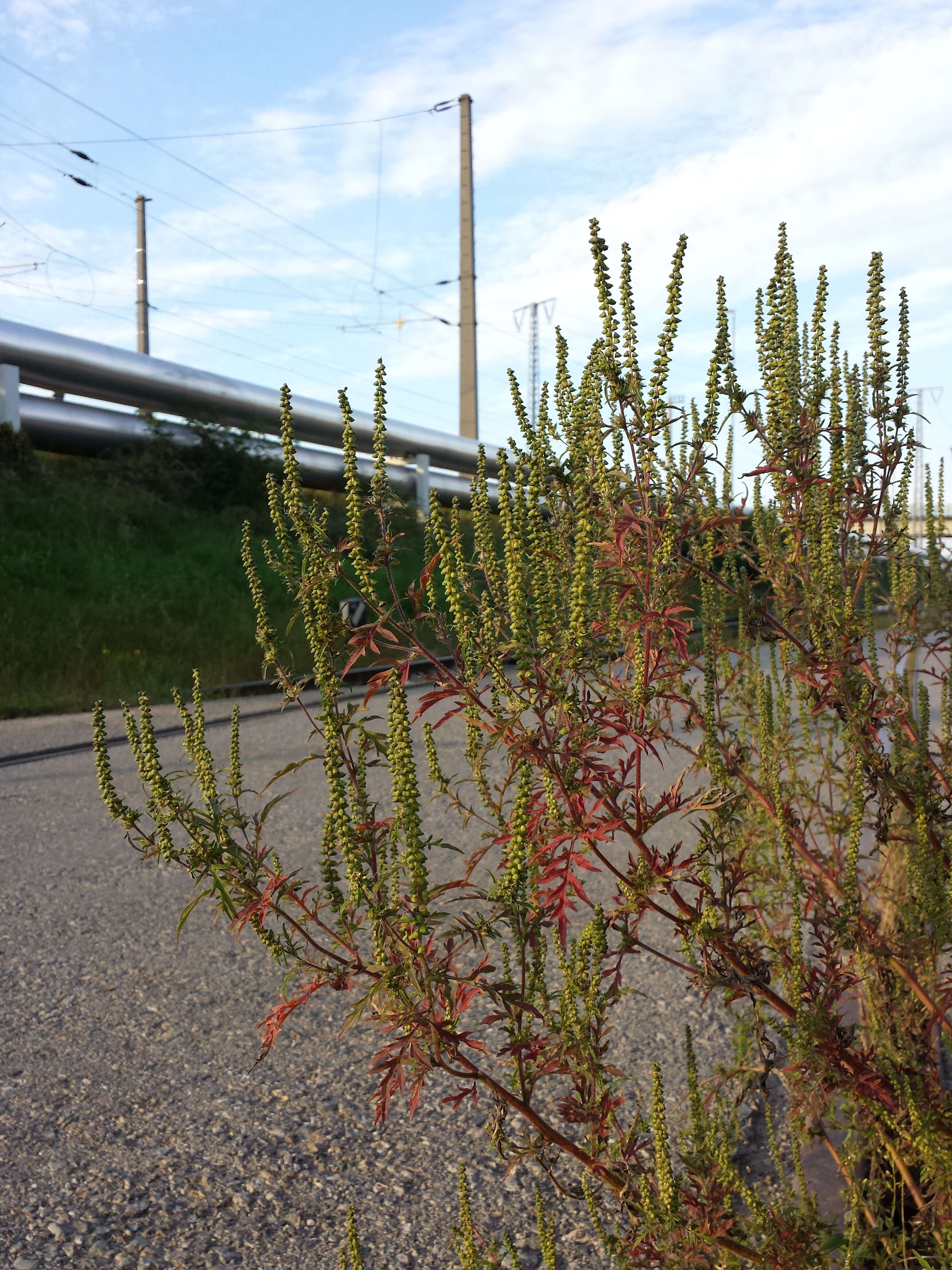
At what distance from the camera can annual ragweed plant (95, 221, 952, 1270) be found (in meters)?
1.69

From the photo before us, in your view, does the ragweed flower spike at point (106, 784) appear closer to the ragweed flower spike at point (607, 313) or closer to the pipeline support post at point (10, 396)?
the ragweed flower spike at point (607, 313)

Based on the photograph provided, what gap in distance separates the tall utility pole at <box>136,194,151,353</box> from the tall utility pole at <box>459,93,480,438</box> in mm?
10350

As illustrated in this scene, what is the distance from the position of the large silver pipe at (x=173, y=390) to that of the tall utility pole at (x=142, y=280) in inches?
398

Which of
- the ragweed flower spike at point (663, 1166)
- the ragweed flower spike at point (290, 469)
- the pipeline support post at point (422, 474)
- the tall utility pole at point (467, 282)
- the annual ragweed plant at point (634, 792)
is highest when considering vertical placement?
the tall utility pole at point (467, 282)

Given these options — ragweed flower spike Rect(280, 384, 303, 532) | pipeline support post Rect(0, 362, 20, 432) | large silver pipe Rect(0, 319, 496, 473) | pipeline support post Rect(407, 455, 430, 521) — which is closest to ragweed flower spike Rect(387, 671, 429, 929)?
ragweed flower spike Rect(280, 384, 303, 532)

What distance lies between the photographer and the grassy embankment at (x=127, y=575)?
42.6 ft

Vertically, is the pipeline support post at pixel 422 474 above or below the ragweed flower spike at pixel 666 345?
above

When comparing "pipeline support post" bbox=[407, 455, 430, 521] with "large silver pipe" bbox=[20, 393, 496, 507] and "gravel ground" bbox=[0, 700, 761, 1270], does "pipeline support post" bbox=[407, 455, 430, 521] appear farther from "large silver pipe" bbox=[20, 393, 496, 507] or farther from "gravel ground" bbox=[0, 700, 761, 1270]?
"gravel ground" bbox=[0, 700, 761, 1270]

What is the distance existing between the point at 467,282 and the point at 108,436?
14979 millimetres

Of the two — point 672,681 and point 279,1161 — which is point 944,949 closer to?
point 672,681

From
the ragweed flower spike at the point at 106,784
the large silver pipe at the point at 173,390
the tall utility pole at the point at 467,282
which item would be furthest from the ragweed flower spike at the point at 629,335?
the tall utility pole at the point at 467,282

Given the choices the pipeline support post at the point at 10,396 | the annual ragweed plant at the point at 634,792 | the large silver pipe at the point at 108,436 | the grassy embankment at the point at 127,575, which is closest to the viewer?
the annual ragweed plant at the point at 634,792

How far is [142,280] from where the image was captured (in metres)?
35.8

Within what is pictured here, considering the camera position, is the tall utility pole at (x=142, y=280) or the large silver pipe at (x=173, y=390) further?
the tall utility pole at (x=142, y=280)
